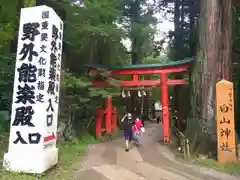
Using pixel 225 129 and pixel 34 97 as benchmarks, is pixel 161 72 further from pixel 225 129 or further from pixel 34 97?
pixel 34 97

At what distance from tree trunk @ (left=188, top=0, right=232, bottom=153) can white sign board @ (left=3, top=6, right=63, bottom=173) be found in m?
5.41

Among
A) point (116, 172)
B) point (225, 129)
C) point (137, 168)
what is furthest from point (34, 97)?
point (225, 129)

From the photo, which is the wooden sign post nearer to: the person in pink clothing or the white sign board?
the person in pink clothing

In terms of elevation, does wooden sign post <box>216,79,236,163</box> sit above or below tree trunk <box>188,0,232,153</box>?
below

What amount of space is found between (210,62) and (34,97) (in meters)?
6.42

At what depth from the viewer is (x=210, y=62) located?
28.8ft

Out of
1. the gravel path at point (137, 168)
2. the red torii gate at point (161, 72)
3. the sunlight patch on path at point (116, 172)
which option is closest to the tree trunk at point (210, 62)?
the gravel path at point (137, 168)

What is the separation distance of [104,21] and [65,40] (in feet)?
10.3

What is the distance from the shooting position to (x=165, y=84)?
11875 mm

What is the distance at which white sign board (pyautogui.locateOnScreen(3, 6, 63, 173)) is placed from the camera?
5656mm

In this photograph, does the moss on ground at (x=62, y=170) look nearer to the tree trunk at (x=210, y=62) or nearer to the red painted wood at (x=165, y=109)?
the tree trunk at (x=210, y=62)

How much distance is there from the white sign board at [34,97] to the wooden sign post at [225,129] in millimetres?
5193

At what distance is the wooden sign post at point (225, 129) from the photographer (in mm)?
7523

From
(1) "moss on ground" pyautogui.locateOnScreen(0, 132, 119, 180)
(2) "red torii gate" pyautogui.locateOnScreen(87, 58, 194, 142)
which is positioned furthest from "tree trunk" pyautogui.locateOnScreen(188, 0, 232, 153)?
(1) "moss on ground" pyautogui.locateOnScreen(0, 132, 119, 180)
